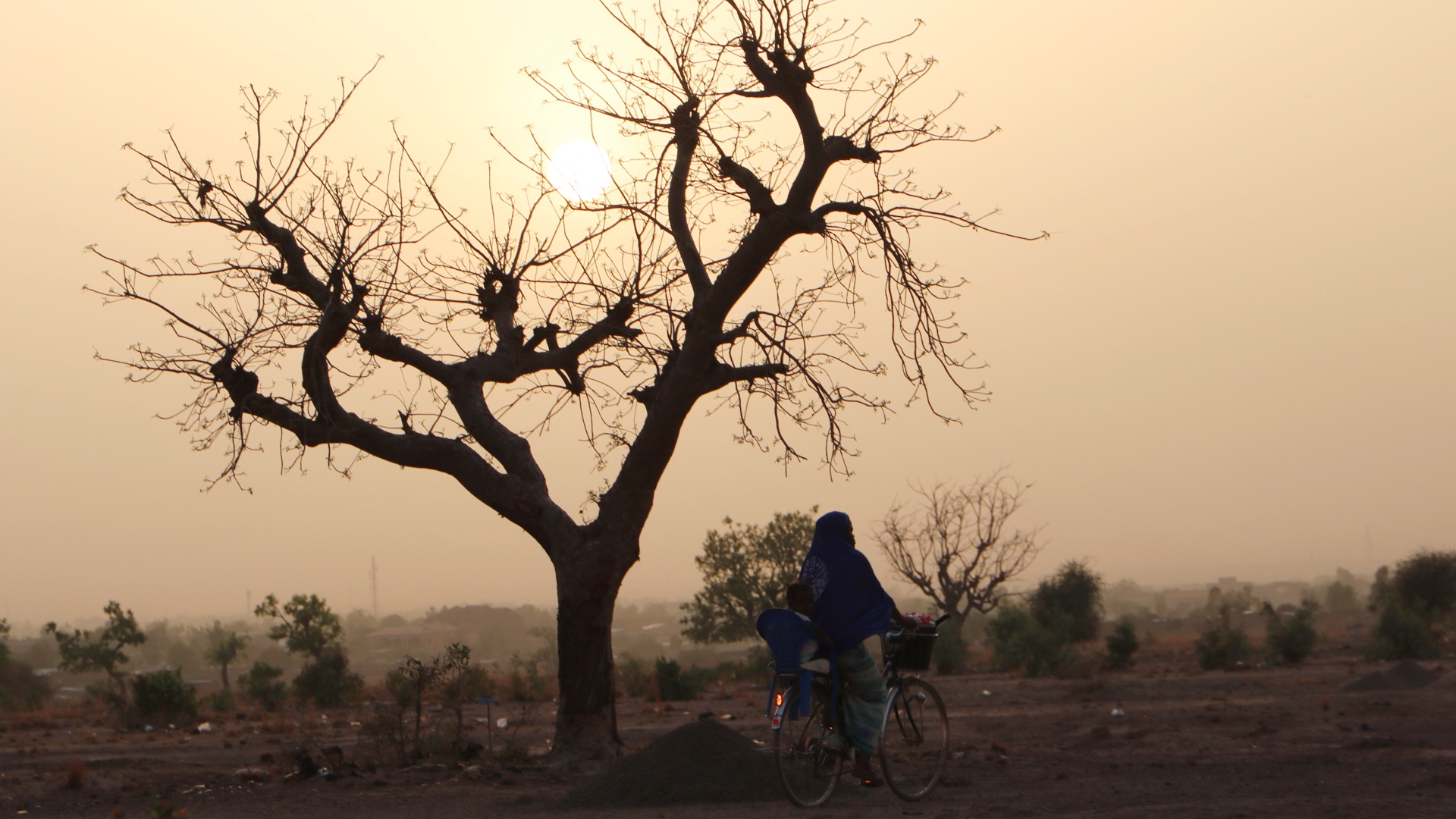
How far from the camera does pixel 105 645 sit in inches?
1337

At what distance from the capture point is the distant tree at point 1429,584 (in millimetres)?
37344


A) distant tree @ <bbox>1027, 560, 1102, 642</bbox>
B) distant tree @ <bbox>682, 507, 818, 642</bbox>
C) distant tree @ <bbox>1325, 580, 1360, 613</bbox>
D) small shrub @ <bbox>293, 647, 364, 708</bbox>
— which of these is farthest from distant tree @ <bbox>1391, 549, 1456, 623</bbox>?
distant tree @ <bbox>1325, 580, 1360, 613</bbox>

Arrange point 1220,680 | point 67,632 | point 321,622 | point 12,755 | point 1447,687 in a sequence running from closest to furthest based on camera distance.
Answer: point 12,755, point 1447,687, point 1220,680, point 321,622, point 67,632

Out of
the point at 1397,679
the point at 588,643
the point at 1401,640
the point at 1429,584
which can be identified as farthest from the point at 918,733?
the point at 1429,584

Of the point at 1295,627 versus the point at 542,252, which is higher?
the point at 542,252

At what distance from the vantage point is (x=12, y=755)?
50.0ft

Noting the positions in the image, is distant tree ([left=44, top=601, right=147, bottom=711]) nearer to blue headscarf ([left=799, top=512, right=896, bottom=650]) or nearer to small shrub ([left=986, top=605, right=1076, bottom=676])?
small shrub ([left=986, top=605, right=1076, bottom=676])

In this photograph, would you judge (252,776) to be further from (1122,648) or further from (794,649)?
(1122,648)

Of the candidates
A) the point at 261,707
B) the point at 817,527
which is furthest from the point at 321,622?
the point at 817,527

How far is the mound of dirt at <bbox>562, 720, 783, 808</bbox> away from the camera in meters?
8.66

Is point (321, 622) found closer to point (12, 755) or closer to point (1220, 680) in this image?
point (12, 755)

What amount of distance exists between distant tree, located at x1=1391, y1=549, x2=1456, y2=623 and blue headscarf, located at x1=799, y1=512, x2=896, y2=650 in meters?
35.5

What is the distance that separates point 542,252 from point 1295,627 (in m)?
21.8

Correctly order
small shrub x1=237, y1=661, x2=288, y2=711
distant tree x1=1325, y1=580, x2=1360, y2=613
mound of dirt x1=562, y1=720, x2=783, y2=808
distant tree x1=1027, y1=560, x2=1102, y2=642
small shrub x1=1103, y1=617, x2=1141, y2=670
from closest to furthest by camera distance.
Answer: mound of dirt x1=562, y1=720, x2=783, y2=808, small shrub x1=237, y1=661, x2=288, y2=711, small shrub x1=1103, y1=617, x2=1141, y2=670, distant tree x1=1027, y1=560, x2=1102, y2=642, distant tree x1=1325, y1=580, x2=1360, y2=613
